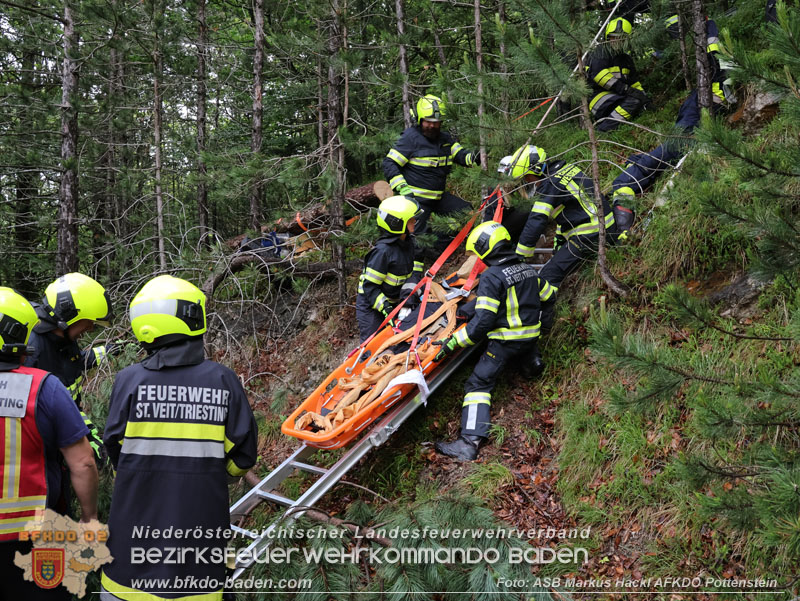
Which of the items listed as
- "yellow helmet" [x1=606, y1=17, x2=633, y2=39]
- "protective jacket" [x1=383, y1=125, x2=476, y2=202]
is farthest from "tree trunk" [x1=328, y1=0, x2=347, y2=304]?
"yellow helmet" [x1=606, y1=17, x2=633, y2=39]

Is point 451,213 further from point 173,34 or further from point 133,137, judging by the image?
point 133,137

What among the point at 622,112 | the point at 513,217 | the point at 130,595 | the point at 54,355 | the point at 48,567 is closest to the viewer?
the point at 130,595

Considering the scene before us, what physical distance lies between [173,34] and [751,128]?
8.22 metres

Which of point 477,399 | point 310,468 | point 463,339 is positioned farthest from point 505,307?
point 310,468

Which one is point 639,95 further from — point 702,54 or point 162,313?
point 162,313

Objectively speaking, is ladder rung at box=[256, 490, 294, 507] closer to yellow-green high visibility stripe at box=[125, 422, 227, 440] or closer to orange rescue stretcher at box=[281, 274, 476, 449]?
orange rescue stretcher at box=[281, 274, 476, 449]

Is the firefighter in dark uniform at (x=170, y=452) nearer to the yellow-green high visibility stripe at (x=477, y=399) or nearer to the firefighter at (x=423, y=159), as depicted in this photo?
the yellow-green high visibility stripe at (x=477, y=399)

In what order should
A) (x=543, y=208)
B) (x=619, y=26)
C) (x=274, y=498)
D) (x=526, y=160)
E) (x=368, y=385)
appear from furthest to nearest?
(x=619, y=26) → (x=543, y=208) → (x=526, y=160) → (x=368, y=385) → (x=274, y=498)

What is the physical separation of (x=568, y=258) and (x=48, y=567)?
5.38m

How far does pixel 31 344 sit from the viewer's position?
155 inches

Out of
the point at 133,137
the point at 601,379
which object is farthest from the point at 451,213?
the point at 133,137

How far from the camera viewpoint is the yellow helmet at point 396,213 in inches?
237

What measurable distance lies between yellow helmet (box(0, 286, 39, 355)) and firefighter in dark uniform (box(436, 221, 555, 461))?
131 inches

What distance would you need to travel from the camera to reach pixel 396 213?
6016mm
